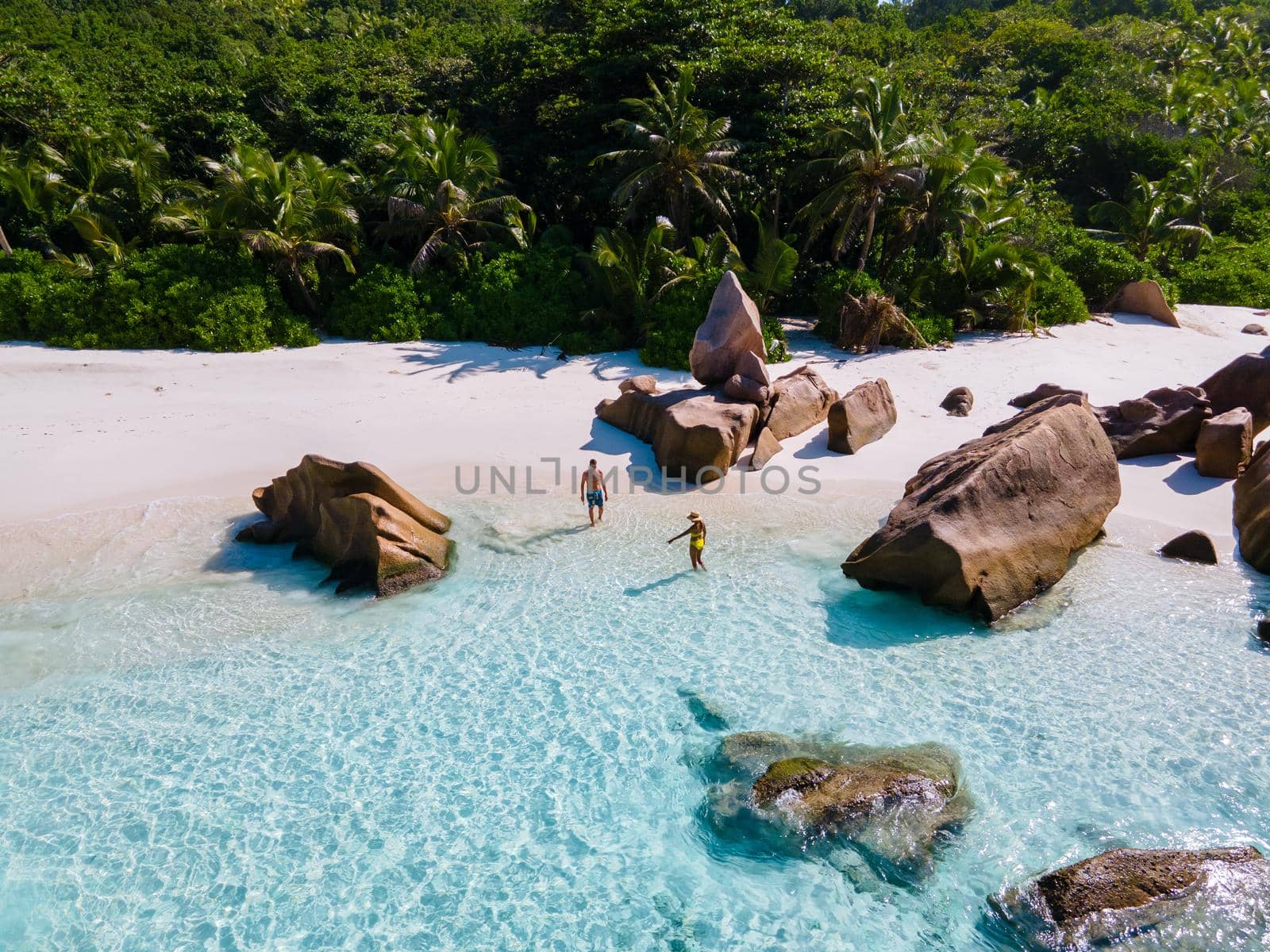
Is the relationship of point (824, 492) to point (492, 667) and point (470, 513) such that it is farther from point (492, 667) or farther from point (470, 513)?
point (492, 667)

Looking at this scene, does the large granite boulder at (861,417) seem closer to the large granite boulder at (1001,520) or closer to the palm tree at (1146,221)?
the large granite boulder at (1001,520)

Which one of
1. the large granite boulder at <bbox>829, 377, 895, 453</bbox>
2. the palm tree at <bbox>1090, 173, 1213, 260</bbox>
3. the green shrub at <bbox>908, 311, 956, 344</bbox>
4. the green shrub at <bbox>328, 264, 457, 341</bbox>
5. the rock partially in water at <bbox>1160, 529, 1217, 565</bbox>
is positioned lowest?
the rock partially in water at <bbox>1160, 529, 1217, 565</bbox>

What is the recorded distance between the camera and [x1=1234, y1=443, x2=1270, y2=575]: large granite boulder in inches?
520

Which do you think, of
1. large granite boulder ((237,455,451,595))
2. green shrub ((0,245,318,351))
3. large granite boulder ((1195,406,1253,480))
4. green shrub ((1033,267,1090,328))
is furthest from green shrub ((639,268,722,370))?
large granite boulder ((1195,406,1253,480))

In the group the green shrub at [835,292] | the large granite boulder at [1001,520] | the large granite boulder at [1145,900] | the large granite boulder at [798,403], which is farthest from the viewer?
the green shrub at [835,292]

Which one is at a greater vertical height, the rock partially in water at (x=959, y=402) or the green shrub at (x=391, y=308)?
the green shrub at (x=391, y=308)

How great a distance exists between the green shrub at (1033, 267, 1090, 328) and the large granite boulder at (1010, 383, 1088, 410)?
7.77m

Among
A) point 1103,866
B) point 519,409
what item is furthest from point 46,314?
→ point 1103,866

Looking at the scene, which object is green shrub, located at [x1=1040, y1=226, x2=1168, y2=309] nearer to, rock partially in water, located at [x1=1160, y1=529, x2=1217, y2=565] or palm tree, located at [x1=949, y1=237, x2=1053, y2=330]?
palm tree, located at [x1=949, y1=237, x2=1053, y2=330]

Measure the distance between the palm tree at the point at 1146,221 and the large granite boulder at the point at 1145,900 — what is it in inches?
1313

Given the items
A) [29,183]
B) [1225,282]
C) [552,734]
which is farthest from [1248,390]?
[29,183]

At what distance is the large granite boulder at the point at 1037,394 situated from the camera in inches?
741

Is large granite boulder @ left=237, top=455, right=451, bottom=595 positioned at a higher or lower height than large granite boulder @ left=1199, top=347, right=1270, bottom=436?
lower

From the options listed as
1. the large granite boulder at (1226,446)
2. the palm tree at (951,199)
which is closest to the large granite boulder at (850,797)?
the large granite boulder at (1226,446)
